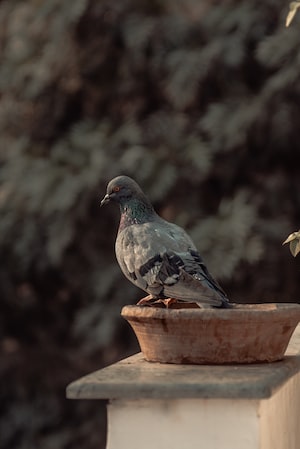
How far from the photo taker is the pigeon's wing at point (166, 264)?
87.3 inches

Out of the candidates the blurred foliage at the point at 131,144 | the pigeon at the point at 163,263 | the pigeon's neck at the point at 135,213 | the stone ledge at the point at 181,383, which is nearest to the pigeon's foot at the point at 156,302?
the pigeon at the point at 163,263

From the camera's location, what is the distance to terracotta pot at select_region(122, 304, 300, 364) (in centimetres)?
199

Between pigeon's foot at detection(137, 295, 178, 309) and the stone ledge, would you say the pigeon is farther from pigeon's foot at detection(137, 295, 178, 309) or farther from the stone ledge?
the stone ledge

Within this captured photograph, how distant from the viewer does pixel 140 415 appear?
184 centimetres

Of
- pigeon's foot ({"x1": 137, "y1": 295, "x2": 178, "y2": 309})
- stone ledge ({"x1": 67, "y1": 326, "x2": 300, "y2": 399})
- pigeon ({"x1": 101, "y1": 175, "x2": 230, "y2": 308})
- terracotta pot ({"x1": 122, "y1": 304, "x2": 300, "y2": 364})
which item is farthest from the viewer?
pigeon's foot ({"x1": 137, "y1": 295, "x2": 178, "y2": 309})

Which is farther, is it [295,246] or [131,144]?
[131,144]

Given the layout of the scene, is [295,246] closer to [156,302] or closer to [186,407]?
[156,302]

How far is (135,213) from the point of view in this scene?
254 centimetres

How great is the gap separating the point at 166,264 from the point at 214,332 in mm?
300

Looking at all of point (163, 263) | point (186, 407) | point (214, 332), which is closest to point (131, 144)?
point (163, 263)

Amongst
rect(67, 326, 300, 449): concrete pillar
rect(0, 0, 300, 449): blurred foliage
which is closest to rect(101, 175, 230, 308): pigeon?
rect(67, 326, 300, 449): concrete pillar

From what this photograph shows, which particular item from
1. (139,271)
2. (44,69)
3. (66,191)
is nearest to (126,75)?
(44,69)

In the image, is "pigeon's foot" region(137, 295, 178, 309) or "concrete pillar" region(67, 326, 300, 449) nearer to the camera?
"concrete pillar" region(67, 326, 300, 449)

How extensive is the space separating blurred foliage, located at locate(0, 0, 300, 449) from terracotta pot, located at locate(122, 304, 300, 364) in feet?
9.05
